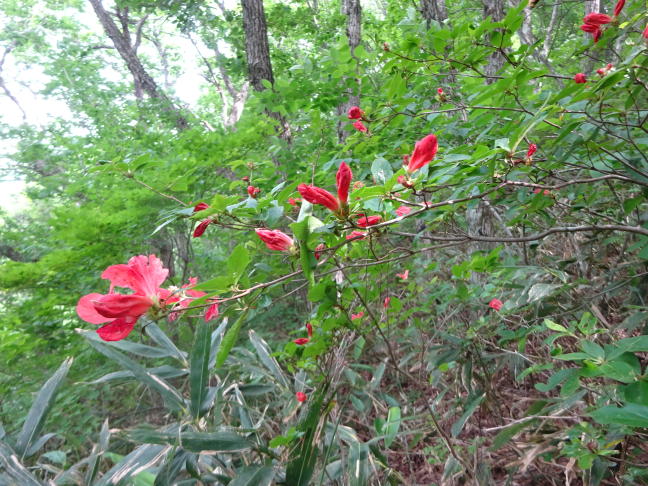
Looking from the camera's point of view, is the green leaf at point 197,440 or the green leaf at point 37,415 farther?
the green leaf at point 37,415

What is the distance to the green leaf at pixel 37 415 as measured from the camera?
3.76 feet

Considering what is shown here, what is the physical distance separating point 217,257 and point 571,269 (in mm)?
4505

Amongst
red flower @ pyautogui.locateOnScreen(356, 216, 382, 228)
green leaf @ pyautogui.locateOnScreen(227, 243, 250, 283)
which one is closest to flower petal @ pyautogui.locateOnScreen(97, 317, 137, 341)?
green leaf @ pyautogui.locateOnScreen(227, 243, 250, 283)

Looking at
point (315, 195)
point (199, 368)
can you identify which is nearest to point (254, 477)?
point (199, 368)

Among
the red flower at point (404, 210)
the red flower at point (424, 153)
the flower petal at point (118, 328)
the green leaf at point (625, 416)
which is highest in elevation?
the red flower at point (424, 153)

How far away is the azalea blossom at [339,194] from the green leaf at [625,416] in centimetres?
55

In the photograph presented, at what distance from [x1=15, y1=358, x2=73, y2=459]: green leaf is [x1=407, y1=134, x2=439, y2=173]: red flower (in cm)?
121

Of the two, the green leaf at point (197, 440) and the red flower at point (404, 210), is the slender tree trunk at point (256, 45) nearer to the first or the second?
the red flower at point (404, 210)

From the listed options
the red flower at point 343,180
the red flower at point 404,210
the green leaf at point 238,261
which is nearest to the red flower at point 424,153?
the red flower at point 343,180

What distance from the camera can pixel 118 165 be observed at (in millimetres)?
1422

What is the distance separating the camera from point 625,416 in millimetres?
557

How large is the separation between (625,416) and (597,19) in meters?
1.26

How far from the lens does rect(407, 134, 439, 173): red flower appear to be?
2.66 ft

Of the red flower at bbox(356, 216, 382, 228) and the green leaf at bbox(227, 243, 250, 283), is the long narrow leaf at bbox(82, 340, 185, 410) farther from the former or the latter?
the red flower at bbox(356, 216, 382, 228)
